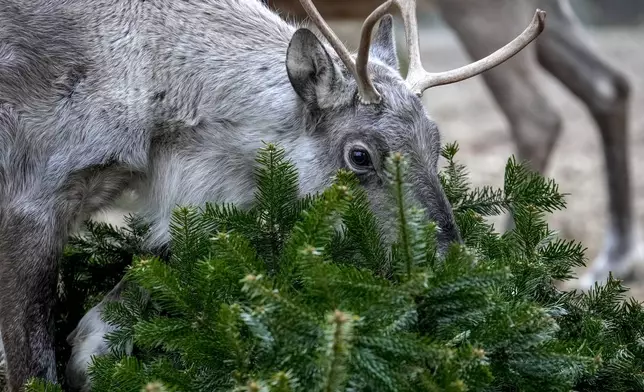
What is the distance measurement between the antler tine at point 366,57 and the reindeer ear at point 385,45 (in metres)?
0.44

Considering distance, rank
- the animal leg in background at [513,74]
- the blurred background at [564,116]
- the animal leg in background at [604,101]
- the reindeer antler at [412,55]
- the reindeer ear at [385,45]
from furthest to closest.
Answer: the blurred background at [564,116] < the animal leg in background at [604,101] < the animal leg in background at [513,74] < the reindeer ear at [385,45] < the reindeer antler at [412,55]

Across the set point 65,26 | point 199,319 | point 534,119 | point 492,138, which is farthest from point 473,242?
point 492,138

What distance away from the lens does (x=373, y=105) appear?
317cm

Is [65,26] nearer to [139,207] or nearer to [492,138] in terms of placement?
[139,207]

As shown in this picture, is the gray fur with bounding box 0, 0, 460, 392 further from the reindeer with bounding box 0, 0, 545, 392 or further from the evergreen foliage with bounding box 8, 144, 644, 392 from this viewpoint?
the evergreen foliage with bounding box 8, 144, 644, 392

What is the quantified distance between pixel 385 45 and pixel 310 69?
54cm

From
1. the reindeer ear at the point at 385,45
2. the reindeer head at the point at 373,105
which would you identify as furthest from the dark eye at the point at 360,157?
the reindeer ear at the point at 385,45

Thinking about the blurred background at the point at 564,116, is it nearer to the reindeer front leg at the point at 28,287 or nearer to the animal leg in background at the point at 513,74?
the animal leg in background at the point at 513,74

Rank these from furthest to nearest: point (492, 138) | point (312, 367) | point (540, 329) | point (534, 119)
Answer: point (492, 138)
point (534, 119)
point (540, 329)
point (312, 367)

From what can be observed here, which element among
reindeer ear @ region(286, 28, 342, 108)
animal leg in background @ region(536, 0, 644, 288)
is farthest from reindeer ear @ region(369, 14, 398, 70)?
animal leg in background @ region(536, 0, 644, 288)

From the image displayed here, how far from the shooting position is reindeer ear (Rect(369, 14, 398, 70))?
3.62 m

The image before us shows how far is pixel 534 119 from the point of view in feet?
20.9

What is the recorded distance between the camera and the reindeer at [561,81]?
605 cm

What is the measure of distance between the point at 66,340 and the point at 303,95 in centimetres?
108
